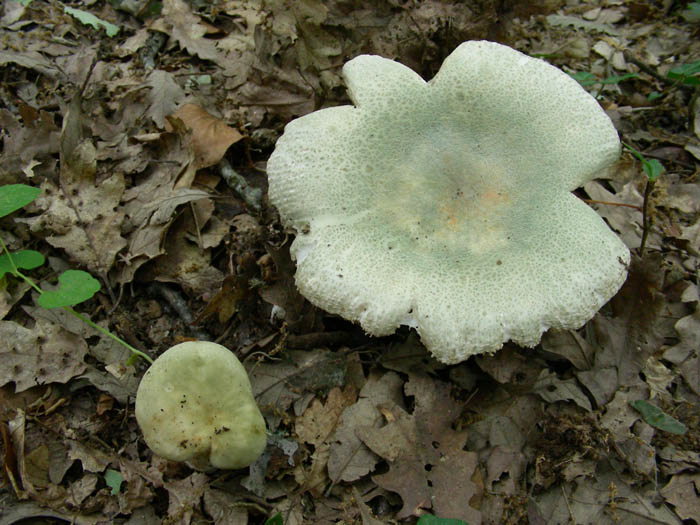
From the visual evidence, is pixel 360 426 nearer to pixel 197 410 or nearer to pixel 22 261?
pixel 197 410

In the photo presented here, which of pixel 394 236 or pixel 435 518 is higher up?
pixel 394 236

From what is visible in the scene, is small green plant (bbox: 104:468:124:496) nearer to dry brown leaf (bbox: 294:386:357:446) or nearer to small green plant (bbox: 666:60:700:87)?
dry brown leaf (bbox: 294:386:357:446)

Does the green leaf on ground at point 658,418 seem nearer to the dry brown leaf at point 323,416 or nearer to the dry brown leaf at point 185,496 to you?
the dry brown leaf at point 323,416

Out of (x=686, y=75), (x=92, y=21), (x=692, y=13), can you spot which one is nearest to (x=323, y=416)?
(x=686, y=75)

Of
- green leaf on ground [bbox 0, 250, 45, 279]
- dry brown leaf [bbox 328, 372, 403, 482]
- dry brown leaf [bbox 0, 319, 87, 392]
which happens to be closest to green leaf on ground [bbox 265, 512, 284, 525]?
dry brown leaf [bbox 328, 372, 403, 482]

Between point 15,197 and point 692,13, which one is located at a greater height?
point 692,13

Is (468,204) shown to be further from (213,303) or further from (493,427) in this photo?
(213,303)

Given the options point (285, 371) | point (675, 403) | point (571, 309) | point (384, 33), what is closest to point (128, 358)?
point (285, 371)
